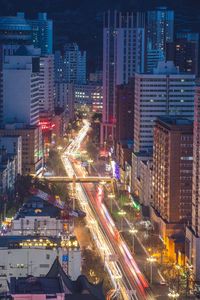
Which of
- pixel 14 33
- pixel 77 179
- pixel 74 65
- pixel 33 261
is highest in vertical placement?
pixel 14 33

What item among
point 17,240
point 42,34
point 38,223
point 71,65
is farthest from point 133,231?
point 71,65

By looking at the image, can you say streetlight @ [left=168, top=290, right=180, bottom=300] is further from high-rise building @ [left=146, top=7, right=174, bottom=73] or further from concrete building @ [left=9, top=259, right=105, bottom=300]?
high-rise building @ [left=146, top=7, right=174, bottom=73]

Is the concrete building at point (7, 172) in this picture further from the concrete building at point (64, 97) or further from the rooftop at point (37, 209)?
the concrete building at point (64, 97)

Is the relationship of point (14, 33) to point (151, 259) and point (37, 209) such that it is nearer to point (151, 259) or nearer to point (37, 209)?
point (37, 209)

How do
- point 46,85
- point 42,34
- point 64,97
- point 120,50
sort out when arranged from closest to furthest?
point 120,50 → point 46,85 → point 64,97 → point 42,34

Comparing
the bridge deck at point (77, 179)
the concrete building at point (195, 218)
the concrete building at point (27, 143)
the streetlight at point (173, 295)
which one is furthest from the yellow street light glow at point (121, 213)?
the streetlight at point (173, 295)

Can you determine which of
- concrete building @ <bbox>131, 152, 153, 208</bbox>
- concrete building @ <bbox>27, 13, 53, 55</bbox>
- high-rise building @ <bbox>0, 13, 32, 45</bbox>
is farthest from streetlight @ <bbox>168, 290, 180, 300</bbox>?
concrete building @ <bbox>27, 13, 53, 55</bbox>
